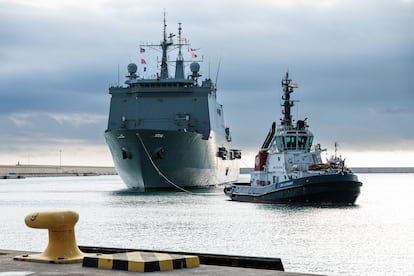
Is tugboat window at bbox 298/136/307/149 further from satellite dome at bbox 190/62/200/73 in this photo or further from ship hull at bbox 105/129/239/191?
satellite dome at bbox 190/62/200/73

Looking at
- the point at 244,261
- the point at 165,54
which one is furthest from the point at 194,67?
the point at 244,261

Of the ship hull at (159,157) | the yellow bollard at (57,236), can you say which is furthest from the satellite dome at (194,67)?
the yellow bollard at (57,236)

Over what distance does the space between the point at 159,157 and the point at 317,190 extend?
19352 mm

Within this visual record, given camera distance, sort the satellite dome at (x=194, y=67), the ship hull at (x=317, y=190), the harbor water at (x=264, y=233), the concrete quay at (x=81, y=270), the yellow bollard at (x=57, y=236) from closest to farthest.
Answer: the concrete quay at (x=81, y=270) → the yellow bollard at (x=57, y=236) → the harbor water at (x=264, y=233) → the ship hull at (x=317, y=190) → the satellite dome at (x=194, y=67)

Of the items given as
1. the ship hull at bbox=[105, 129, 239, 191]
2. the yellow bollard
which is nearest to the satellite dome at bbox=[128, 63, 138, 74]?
the ship hull at bbox=[105, 129, 239, 191]

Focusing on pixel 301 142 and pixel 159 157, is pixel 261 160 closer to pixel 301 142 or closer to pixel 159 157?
pixel 301 142

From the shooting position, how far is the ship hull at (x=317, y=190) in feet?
128

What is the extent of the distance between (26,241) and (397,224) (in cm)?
1812

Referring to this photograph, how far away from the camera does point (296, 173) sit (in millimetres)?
40281

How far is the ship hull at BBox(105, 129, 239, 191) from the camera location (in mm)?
54875

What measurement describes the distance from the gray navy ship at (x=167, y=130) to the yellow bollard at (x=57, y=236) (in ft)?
146

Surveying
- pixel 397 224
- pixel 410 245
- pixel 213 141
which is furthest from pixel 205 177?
pixel 410 245

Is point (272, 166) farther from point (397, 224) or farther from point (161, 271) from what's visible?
point (161, 271)

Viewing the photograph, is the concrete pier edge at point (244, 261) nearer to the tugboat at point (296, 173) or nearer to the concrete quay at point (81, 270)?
the concrete quay at point (81, 270)
